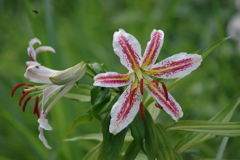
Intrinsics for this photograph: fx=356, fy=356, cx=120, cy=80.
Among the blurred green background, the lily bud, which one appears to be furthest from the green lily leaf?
the blurred green background

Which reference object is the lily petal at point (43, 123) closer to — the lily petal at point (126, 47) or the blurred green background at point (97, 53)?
the lily petal at point (126, 47)

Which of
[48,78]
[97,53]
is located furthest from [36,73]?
[97,53]

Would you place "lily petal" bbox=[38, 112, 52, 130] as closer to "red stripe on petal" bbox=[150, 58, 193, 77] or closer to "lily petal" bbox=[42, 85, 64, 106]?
"lily petal" bbox=[42, 85, 64, 106]

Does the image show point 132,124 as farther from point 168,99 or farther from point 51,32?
point 51,32

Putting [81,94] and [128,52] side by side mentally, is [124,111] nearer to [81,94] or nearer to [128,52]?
[128,52]

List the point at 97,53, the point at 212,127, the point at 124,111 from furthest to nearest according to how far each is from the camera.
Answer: the point at 97,53 < the point at 212,127 < the point at 124,111

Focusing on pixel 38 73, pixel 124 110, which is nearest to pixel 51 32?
pixel 38 73

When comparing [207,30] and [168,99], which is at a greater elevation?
[207,30]
